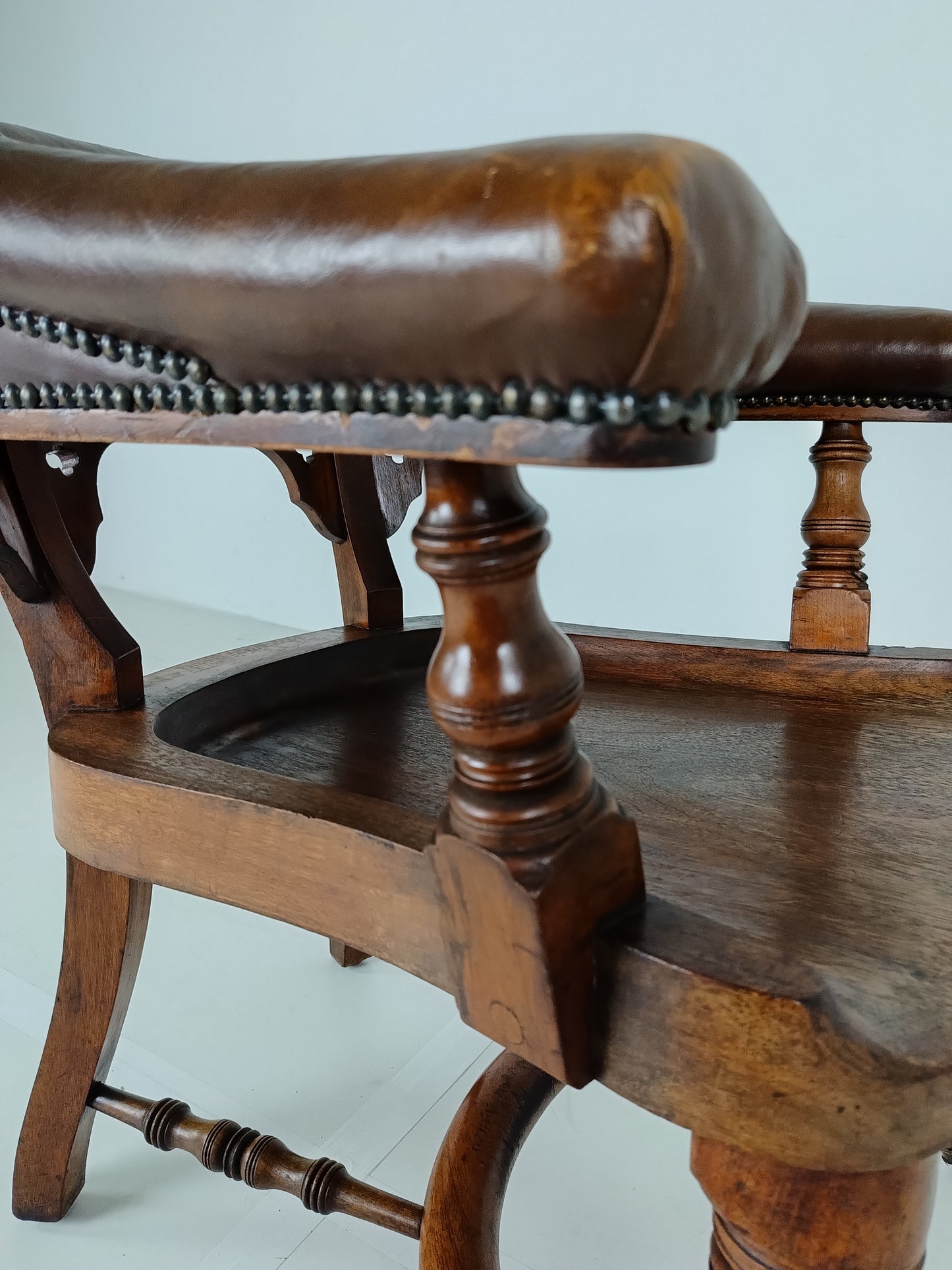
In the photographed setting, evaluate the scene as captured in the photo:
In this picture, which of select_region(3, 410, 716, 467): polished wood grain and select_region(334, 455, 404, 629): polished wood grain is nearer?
select_region(3, 410, 716, 467): polished wood grain

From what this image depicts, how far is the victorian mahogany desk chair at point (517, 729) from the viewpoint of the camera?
0.80ft

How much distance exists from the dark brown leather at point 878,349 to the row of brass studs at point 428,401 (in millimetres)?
338

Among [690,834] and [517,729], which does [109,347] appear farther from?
[690,834]

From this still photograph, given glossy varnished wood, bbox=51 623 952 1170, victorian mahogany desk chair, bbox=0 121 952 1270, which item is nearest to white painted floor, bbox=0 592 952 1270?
victorian mahogany desk chair, bbox=0 121 952 1270

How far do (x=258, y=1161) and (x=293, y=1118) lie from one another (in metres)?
0.18

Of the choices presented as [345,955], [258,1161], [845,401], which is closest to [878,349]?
[845,401]

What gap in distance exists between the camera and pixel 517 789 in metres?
0.32

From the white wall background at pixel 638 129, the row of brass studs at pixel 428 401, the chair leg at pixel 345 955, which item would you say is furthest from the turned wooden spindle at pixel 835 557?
the white wall background at pixel 638 129

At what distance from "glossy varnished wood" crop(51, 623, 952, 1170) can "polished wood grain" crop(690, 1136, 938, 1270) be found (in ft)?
0.09

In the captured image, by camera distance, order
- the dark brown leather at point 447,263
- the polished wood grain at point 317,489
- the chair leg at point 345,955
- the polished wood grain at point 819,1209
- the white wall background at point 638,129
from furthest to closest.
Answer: the white wall background at point 638,129 < the chair leg at point 345,955 < the polished wood grain at point 317,489 < the polished wood grain at point 819,1209 < the dark brown leather at point 447,263

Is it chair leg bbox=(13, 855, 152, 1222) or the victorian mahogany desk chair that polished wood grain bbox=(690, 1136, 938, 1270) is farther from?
chair leg bbox=(13, 855, 152, 1222)

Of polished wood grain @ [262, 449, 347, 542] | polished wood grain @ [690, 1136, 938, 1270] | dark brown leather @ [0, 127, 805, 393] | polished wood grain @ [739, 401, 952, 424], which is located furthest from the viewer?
polished wood grain @ [262, 449, 347, 542]

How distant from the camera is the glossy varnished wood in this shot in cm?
31

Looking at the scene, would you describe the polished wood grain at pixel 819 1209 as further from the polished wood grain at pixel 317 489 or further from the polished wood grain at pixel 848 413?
the polished wood grain at pixel 317 489
